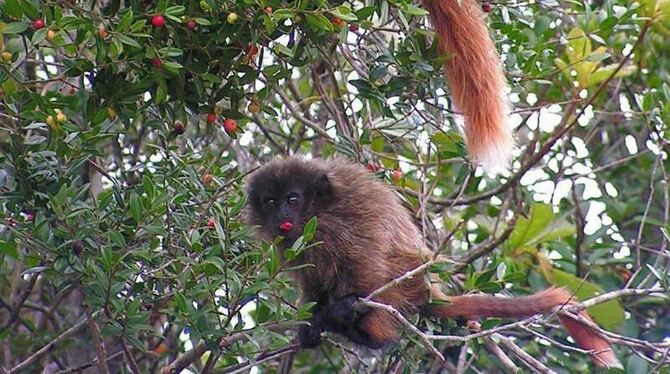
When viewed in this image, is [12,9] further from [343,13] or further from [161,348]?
[161,348]

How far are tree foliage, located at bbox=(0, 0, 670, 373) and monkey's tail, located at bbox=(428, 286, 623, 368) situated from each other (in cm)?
7

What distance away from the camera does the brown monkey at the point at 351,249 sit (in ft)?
13.6

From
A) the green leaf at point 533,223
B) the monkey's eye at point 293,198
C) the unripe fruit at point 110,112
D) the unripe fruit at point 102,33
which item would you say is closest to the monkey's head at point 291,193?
the monkey's eye at point 293,198

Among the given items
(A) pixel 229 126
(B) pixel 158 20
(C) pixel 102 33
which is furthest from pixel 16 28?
(A) pixel 229 126

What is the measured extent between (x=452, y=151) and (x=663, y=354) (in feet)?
4.47

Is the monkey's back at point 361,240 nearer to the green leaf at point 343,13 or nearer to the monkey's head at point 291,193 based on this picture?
the monkey's head at point 291,193

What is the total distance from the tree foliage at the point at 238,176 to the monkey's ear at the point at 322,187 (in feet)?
0.80

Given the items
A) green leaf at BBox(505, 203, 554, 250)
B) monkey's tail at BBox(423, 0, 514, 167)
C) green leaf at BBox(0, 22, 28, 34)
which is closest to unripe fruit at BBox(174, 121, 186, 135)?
green leaf at BBox(0, 22, 28, 34)

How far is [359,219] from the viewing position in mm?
4348

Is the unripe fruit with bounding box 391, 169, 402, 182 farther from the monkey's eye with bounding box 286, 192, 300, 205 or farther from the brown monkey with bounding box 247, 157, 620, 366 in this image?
the monkey's eye with bounding box 286, 192, 300, 205

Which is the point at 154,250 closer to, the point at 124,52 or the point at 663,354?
the point at 124,52

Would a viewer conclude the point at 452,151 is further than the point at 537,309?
Yes

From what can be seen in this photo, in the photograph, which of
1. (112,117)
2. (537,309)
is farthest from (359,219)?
(112,117)

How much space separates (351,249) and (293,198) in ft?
1.11
